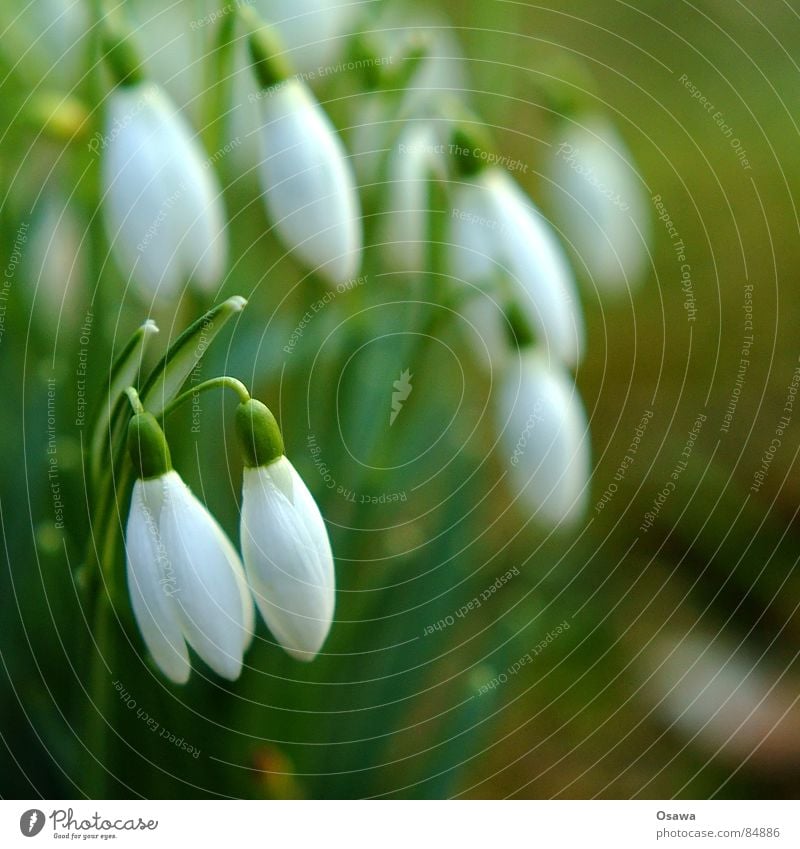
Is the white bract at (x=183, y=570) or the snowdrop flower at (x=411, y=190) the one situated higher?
the snowdrop flower at (x=411, y=190)

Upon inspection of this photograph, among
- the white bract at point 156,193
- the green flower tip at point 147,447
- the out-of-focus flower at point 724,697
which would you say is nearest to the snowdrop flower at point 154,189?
the white bract at point 156,193

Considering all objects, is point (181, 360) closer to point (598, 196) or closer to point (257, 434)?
point (257, 434)

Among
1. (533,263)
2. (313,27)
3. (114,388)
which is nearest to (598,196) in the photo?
(533,263)

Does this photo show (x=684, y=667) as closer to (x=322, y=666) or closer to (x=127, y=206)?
(x=322, y=666)

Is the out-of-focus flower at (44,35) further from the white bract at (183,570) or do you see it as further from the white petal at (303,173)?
the white bract at (183,570)

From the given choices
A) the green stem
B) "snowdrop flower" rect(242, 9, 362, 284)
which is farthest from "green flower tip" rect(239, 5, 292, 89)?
the green stem

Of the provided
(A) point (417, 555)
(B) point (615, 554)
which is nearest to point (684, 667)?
(B) point (615, 554)
